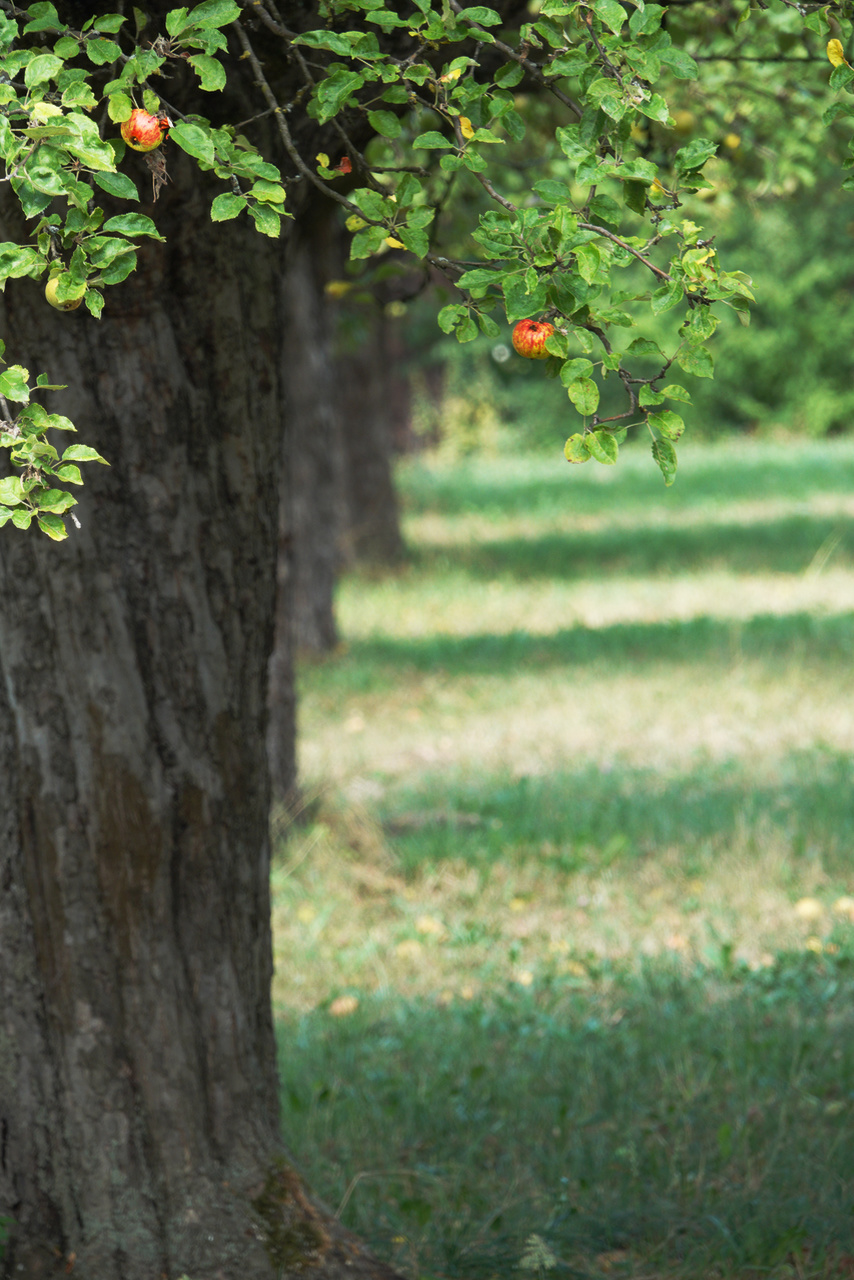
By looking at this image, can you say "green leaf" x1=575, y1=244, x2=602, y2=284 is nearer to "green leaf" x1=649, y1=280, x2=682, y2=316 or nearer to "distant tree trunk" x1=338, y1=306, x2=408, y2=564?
"green leaf" x1=649, y1=280, x2=682, y2=316

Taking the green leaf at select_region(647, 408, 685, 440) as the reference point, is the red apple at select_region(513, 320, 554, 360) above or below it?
above

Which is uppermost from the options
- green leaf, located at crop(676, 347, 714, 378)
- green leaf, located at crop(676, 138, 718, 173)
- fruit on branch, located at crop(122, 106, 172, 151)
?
fruit on branch, located at crop(122, 106, 172, 151)

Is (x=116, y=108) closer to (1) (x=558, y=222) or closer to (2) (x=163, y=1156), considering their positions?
(1) (x=558, y=222)

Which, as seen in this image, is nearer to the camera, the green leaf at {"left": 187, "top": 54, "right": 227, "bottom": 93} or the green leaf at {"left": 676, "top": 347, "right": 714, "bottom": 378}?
the green leaf at {"left": 187, "top": 54, "right": 227, "bottom": 93}

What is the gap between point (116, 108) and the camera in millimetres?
1555

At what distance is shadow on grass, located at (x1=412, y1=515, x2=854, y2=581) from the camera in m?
13.6

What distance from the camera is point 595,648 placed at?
32.4 feet

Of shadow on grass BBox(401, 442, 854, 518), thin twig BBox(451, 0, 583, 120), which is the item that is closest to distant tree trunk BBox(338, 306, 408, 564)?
shadow on grass BBox(401, 442, 854, 518)

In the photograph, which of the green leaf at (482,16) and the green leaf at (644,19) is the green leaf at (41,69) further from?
the green leaf at (644,19)

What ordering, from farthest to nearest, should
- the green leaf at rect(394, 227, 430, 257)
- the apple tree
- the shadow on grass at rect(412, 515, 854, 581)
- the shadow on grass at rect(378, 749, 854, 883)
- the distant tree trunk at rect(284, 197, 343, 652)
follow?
the shadow on grass at rect(412, 515, 854, 581), the distant tree trunk at rect(284, 197, 343, 652), the shadow on grass at rect(378, 749, 854, 883), the apple tree, the green leaf at rect(394, 227, 430, 257)

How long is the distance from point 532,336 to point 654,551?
525 inches

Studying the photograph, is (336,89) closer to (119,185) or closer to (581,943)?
(119,185)

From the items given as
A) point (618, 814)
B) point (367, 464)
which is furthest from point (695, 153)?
point (367, 464)

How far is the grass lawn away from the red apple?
1.89 metres
